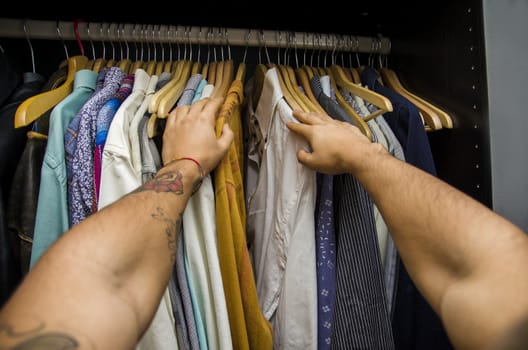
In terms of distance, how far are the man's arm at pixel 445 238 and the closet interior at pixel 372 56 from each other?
35 millimetres

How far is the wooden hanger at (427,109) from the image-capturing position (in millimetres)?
612

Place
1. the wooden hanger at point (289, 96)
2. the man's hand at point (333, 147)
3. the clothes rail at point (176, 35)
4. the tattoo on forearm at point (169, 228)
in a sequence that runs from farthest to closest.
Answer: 1. the clothes rail at point (176, 35)
2. the wooden hanger at point (289, 96)
3. the man's hand at point (333, 147)
4. the tattoo on forearm at point (169, 228)

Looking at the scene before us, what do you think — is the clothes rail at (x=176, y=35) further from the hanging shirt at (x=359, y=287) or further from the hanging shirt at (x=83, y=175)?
the hanging shirt at (x=359, y=287)

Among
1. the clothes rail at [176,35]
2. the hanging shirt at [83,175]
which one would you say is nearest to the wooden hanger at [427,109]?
the clothes rail at [176,35]

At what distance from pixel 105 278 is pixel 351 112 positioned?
0.50 meters

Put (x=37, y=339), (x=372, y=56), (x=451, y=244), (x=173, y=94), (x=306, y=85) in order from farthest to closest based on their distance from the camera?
(x=372, y=56) < (x=306, y=85) < (x=173, y=94) < (x=451, y=244) < (x=37, y=339)

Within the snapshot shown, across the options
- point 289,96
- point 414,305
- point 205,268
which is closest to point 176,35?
point 289,96

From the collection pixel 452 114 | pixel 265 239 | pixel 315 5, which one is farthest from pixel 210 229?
pixel 315 5

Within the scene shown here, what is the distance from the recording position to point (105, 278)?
289 mm

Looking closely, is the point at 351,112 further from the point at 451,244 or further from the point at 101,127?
the point at 101,127

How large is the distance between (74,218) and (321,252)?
0.40 metres

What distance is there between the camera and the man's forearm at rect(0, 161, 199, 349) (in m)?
0.25

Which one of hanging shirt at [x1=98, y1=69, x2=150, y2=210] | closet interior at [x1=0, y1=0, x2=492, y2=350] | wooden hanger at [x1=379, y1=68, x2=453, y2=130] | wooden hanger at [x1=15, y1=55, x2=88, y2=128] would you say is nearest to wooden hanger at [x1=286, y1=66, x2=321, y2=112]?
closet interior at [x1=0, y1=0, x2=492, y2=350]

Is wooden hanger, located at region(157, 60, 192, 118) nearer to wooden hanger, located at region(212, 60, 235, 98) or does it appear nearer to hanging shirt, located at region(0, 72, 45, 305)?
wooden hanger, located at region(212, 60, 235, 98)
